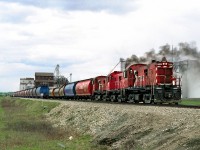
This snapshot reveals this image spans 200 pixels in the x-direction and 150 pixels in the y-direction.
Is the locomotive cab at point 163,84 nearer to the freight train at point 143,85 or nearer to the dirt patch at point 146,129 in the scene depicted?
the freight train at point 143,85

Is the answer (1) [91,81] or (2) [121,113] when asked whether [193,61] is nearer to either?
(1) [91,81]

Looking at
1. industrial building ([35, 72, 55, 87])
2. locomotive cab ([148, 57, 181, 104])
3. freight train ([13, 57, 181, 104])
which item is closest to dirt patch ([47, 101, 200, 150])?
locomotive cab ([148, 57, 181, 104])

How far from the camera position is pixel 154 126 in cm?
1788

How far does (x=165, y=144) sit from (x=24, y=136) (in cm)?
1252

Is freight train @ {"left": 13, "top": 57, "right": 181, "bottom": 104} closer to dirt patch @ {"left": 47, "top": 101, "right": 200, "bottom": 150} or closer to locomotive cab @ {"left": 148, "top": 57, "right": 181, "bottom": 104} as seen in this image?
locomotive cab @ {"left": 148, "top": 57, "right": 181, "bottom": 104}

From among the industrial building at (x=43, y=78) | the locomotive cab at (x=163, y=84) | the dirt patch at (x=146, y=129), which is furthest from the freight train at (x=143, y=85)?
the industrial building at (x=43, y=78)

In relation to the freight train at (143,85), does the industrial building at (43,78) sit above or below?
above

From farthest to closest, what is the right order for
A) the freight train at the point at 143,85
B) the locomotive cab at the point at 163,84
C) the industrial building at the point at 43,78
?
the industrial building at the point at 43,78 < the freight train at the point at 143,85 < the locomotive cab at the point at 163,84

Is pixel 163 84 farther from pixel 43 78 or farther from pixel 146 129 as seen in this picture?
pixel 43 78

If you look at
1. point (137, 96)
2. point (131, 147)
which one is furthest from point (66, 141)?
point (137, 96)

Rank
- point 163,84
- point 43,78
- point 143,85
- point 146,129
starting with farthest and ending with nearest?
point 43,78, point 143,85, point 163,84, point 146,129

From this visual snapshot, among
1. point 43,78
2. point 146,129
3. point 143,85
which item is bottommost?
point 146,129

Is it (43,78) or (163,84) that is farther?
(43,78)

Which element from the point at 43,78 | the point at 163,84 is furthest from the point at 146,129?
the point at 43,78
